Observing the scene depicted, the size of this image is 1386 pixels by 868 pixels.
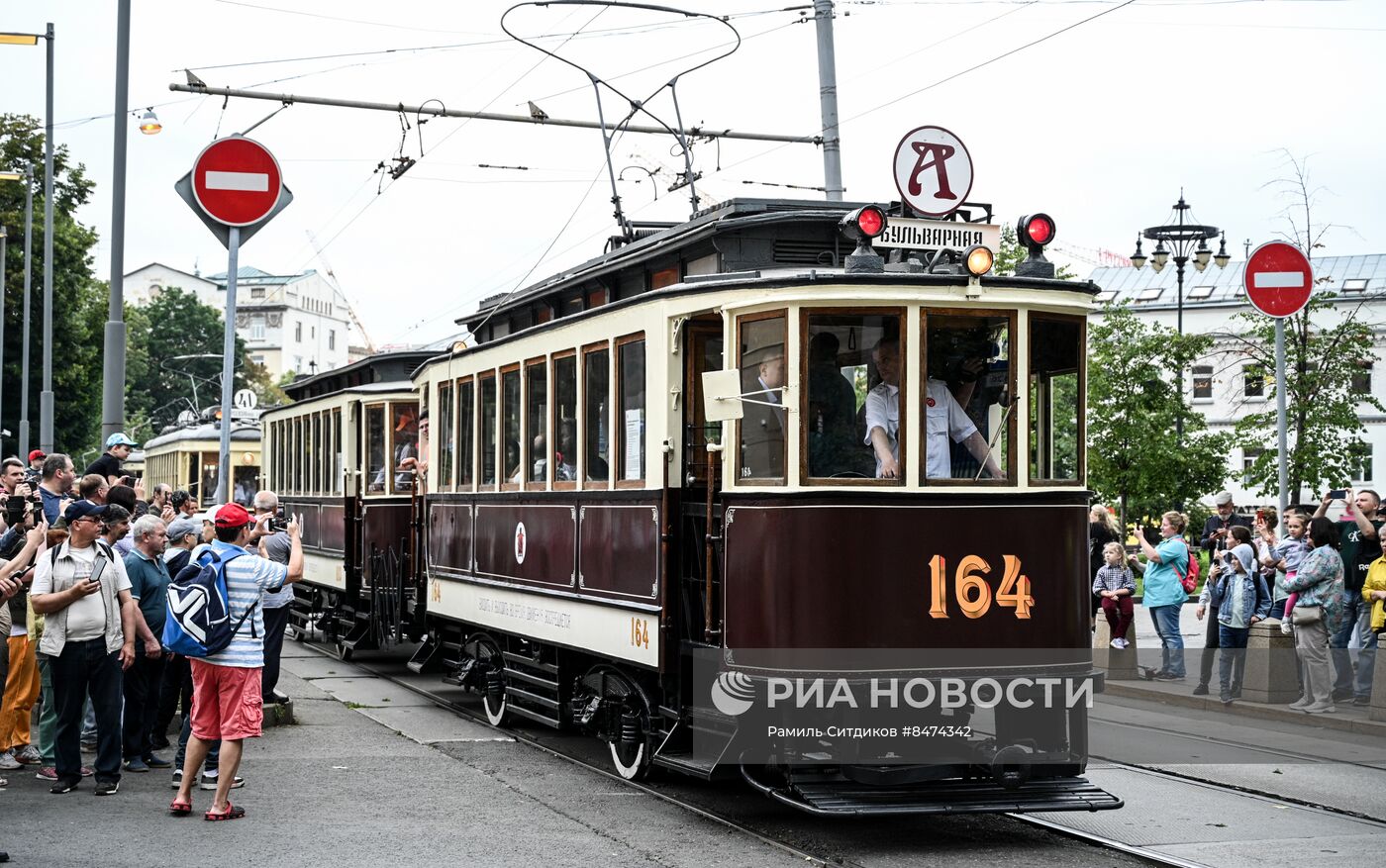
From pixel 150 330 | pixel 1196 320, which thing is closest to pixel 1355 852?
pixel 1196 320

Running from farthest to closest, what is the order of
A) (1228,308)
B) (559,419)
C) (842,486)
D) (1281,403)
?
(1228,308) → (1281,403) → (559,419) → (842,486)

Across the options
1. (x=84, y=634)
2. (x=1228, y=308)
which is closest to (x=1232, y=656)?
(x=84, y=634)

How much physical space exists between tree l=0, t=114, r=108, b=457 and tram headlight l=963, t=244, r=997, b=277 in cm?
3762

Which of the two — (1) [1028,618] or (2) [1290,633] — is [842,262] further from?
(2) [1290,633]

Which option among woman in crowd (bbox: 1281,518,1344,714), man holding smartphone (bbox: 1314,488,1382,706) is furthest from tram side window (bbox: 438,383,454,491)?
man holding smartphone (bbox: 1314,488,1382,706)

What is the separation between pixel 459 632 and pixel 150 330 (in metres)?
88.4

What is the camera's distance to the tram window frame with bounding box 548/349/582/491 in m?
11.5

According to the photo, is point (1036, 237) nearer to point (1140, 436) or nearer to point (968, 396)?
point (968, 396)

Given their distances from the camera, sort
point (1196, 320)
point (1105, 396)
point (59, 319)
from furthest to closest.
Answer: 1. point (1196, 320)
2. point (59, 319)
3. point (1105, 396)

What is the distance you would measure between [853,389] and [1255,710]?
7767mm

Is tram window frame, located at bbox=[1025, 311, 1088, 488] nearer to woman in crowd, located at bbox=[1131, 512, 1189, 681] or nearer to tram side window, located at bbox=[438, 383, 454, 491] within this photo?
tram side window, located at bbox=[438, 383, 454, 491]

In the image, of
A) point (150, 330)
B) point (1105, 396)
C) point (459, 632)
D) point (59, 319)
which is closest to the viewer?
point (459, 632)

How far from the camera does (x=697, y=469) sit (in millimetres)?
10000

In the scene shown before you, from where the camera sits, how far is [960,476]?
9078 millimetres
